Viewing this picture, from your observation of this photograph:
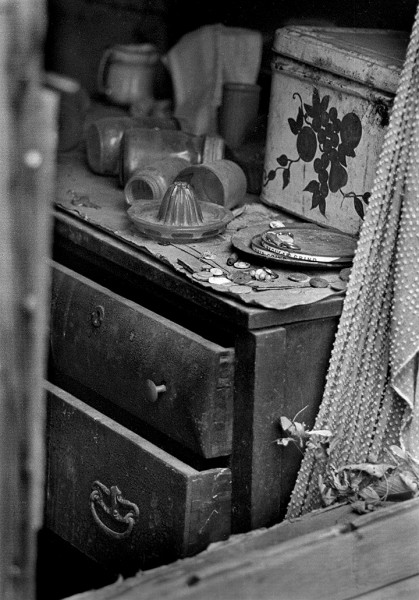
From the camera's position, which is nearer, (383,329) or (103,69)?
(383,329)

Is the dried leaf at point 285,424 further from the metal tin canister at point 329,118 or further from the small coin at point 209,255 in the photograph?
the metal tin canister at point 329,118

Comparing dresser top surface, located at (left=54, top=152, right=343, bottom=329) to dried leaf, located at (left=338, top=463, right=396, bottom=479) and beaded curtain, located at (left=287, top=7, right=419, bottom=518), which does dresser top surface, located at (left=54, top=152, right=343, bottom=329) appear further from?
dried leaf, located at (left=338, top=463, right=396, bottom=479)

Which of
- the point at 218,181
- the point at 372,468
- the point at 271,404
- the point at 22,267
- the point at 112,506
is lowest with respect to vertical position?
the point at 112,506

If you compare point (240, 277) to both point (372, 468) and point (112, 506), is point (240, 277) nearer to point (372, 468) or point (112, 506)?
point (372, 468)

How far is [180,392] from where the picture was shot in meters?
2.14

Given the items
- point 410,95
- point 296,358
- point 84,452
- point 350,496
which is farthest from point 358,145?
point 84,452

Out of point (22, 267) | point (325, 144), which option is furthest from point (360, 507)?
point (22, 267)

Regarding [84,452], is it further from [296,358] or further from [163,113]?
[163,113]

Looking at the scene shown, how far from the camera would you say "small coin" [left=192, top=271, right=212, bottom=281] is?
212 centimetres

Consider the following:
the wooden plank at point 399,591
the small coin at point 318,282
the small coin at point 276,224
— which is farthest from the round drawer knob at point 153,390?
the wooden plank at point 399,591

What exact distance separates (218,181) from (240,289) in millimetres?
526

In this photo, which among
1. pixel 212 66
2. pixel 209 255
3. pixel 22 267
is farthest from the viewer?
pixel 212 66

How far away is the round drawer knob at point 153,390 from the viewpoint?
216 cm

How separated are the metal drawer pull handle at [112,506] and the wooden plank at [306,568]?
398 millimetres
